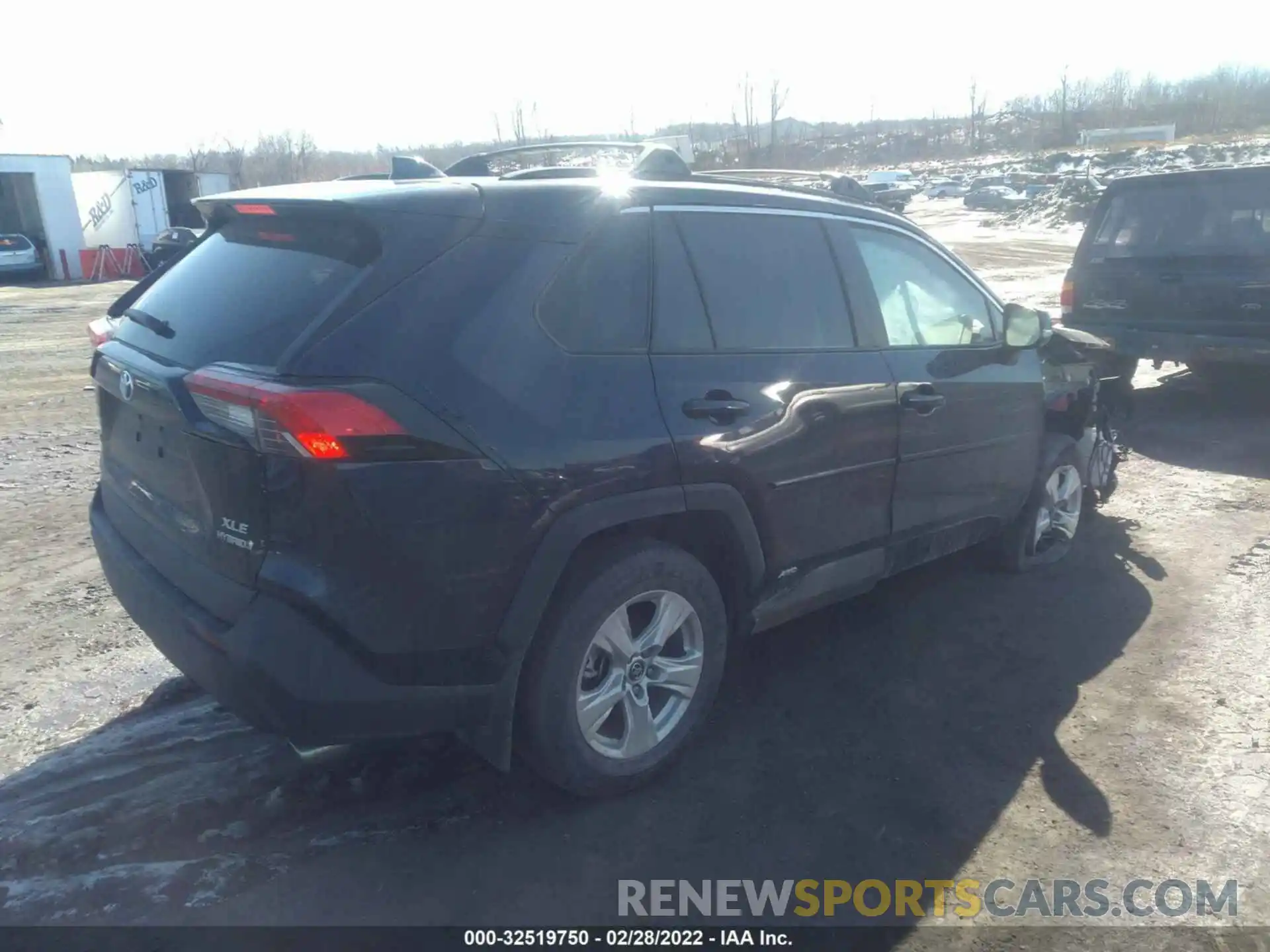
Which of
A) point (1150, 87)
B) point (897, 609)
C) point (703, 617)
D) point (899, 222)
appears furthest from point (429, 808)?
point (1150, 87)

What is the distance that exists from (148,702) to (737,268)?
2780 mm

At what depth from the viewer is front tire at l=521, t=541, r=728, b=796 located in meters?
3.07

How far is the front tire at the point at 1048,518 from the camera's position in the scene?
525 centimetres

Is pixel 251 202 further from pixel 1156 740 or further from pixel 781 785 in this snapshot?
pixel 1156 740

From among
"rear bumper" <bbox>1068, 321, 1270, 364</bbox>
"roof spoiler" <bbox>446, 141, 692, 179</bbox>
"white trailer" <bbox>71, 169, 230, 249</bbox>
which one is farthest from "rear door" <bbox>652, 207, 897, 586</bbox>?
"white trailer" <bbox>71, 169, 230, 249</bbox>

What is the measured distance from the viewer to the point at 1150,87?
101 metres

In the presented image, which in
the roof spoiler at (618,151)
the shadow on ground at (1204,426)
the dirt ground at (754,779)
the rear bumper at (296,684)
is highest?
the roof spoiler at (618,151)

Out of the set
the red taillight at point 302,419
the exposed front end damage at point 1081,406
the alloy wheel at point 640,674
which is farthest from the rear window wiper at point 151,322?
the exposed front end damage at point 1081,406

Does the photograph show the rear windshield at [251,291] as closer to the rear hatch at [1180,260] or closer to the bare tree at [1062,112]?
the rear hatch at [1180,260]

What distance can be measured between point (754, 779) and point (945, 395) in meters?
1.87

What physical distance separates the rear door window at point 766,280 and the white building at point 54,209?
3005cm

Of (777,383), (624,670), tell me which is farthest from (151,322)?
(777,383)

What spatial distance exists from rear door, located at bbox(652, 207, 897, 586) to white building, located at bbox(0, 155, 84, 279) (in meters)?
30.1

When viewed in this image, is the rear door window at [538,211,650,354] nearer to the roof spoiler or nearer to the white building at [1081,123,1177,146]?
the roof spoiler
